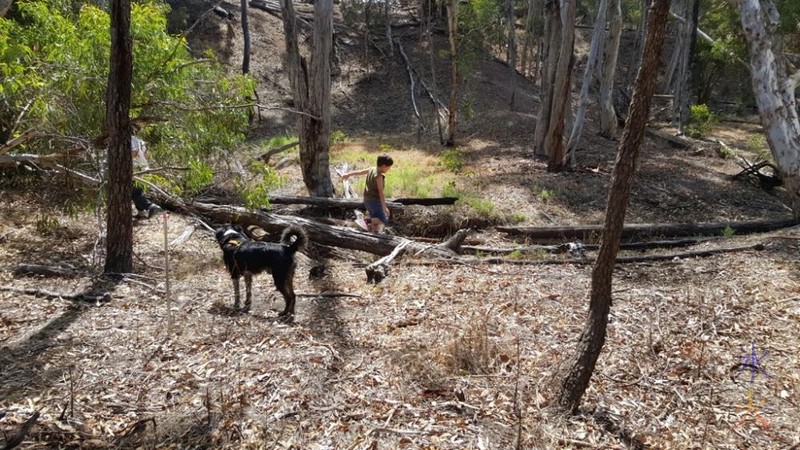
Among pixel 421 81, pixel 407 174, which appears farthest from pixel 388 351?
pixel 421 81

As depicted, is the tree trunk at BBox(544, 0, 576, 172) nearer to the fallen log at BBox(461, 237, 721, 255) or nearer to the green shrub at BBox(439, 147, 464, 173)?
the green shrub at BBox(439, 147, 464, 173)

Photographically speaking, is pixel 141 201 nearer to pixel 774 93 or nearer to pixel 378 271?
pixel 378 271

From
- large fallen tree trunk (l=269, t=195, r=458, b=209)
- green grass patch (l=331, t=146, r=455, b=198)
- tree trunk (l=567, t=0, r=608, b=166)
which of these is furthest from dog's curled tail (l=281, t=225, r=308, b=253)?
tree trunk (l=567, t=0, r=608, b=166)

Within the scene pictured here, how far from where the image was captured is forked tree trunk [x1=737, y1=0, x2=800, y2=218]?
417 inches

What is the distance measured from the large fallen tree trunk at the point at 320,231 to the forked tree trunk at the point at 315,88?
97.4 inches

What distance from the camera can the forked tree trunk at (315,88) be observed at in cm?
1139

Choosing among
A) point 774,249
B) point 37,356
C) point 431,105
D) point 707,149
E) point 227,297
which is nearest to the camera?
point 37,356

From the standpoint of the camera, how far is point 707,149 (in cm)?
1817

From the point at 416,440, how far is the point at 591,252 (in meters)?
6.20

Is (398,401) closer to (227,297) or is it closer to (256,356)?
(256,356)

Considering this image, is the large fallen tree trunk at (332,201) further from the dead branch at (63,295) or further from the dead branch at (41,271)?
the dead branch at (63,295)

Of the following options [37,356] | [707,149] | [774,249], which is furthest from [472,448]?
[707,149]

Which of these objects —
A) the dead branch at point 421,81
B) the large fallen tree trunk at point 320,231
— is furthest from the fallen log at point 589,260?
the dead branch at point 421,81

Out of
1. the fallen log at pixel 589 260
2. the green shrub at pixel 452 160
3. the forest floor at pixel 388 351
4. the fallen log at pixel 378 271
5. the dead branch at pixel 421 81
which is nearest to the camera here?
the forest floor at pixel 388 351
